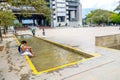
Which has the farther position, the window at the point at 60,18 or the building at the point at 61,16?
the window at the point at 60,18

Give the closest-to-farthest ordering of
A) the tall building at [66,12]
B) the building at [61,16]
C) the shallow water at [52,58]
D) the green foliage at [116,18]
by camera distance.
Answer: the shallow water at [52,58], the green foliage at [116,18], the building at [61,16], the tall building at [66,12]

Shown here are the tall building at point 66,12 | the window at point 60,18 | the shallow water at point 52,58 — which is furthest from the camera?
the window at point 60,18

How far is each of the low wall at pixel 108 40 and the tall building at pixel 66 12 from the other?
184 ft

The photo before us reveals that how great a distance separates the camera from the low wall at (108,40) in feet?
36.4

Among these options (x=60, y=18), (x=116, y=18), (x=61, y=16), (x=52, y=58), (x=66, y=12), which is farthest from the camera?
(x=66, y=12)

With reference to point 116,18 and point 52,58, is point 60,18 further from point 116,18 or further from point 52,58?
point 52,58

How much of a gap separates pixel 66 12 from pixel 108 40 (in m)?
68.6

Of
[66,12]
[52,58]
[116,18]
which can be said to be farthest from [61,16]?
[52,58]

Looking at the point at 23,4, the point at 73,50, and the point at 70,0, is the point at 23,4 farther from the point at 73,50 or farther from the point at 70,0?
the point at 70,0

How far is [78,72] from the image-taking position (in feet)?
17.6

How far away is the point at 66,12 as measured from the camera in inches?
3125

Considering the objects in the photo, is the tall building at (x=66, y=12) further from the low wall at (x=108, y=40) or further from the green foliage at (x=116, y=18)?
the low wall at (x=108, y=40)

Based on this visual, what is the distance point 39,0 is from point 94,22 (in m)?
66.2

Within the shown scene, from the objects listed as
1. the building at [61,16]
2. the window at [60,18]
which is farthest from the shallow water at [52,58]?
the window at [60,18]
